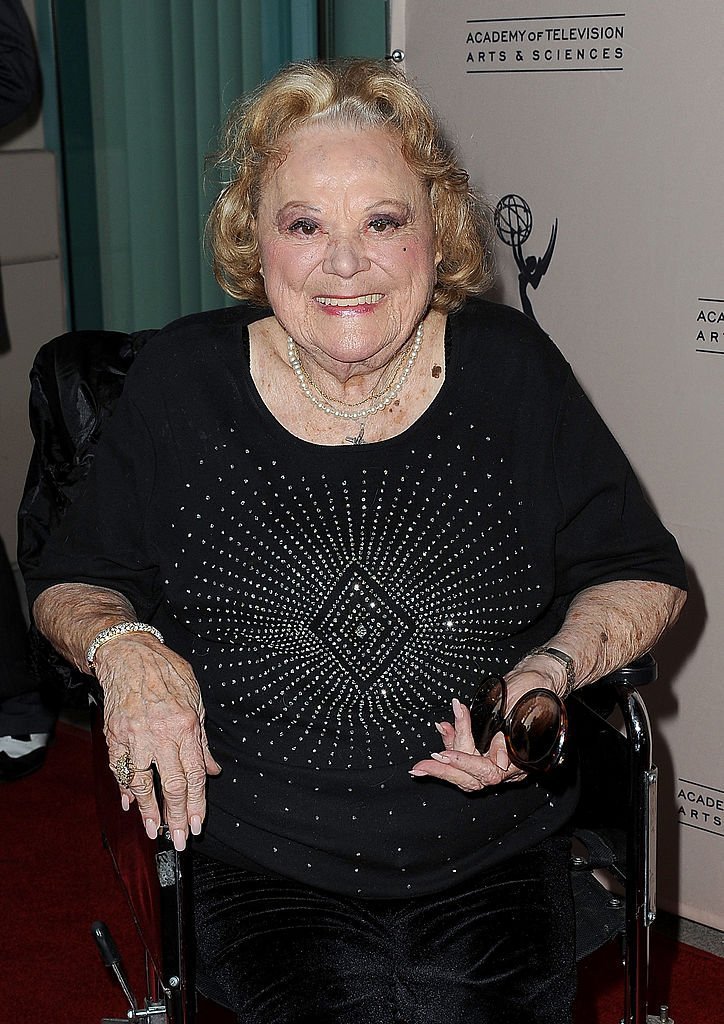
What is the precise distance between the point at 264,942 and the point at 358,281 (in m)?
0.82

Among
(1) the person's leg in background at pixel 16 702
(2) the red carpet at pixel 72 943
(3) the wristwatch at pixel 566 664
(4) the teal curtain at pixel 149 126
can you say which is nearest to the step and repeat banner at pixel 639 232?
(2) the red carpet at pixel 72 943

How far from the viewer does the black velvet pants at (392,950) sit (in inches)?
56.2

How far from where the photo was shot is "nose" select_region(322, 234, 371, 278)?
1583 mm

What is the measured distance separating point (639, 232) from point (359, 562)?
1.01 meters

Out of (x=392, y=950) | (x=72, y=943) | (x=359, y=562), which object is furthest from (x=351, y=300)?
(x=72, y=943)

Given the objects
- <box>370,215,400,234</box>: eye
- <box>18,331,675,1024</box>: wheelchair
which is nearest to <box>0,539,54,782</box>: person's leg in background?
<box>18,331,675,1024</box>: wheelchair

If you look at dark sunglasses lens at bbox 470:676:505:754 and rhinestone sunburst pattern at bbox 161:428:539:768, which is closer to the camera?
dark sunglasses lens at bbox 470:676:505:754

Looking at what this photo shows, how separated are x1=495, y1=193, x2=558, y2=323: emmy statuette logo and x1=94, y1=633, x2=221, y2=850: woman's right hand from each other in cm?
126

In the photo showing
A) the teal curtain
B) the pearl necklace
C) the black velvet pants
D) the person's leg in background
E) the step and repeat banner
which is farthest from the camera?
the person's leg in background

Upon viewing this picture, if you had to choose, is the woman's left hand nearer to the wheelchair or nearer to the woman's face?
the wheelchair

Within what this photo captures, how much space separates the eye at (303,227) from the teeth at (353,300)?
0.08 meters

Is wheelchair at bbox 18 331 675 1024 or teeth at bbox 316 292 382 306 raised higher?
teeth at bbox 316 292 382 306

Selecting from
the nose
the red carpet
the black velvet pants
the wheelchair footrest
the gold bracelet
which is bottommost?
the red carpet

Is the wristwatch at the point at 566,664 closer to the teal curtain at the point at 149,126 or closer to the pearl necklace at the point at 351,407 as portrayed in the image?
the pearl necklace at the point at 351,407
